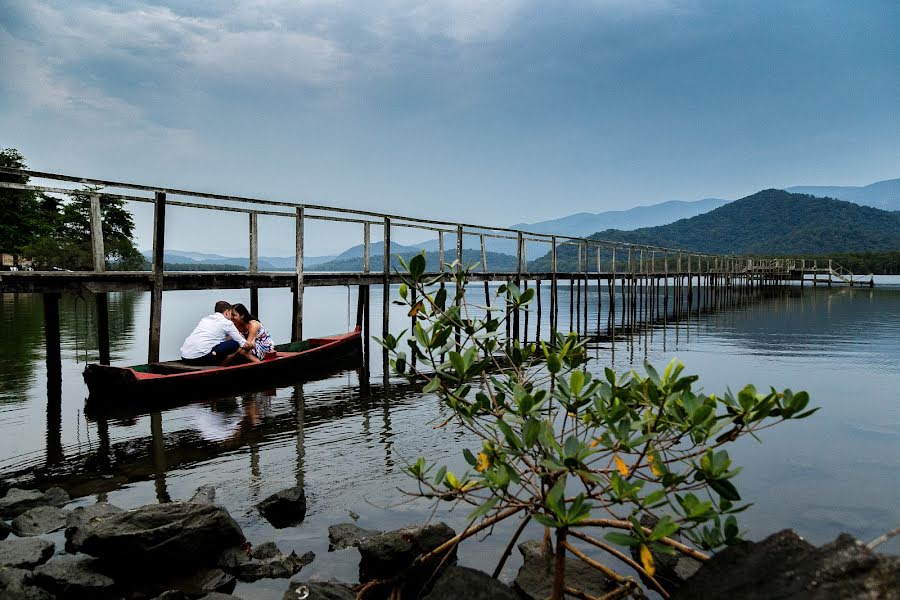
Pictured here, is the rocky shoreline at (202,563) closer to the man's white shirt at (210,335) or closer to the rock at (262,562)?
the rock at (262,562)

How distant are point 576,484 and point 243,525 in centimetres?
343

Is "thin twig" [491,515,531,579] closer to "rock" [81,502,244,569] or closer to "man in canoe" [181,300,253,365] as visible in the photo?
"rock" [81,502,244,569]

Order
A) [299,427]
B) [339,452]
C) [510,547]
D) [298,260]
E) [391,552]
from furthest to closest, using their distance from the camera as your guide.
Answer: [298,260] < [299,427] < [339,452] < [391,552] < [510,547]

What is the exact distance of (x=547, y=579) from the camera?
4.21 metres

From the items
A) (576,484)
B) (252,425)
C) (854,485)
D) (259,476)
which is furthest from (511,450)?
(252,425)

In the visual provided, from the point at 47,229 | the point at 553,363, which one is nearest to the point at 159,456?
the point at 553,363

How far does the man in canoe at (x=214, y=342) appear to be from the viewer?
11.2 m

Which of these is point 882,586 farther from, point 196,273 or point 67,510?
point 196,273

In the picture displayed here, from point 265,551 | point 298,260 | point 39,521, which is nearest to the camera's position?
point 265,551

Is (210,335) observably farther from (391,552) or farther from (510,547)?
(510,547)

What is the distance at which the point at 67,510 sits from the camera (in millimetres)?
5582

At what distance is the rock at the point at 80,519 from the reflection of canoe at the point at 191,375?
4.32 meters

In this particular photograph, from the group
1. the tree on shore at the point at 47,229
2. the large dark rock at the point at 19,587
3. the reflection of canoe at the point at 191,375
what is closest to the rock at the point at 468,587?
the large dark rock at the point at 19,587

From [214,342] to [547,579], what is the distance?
345 inches
